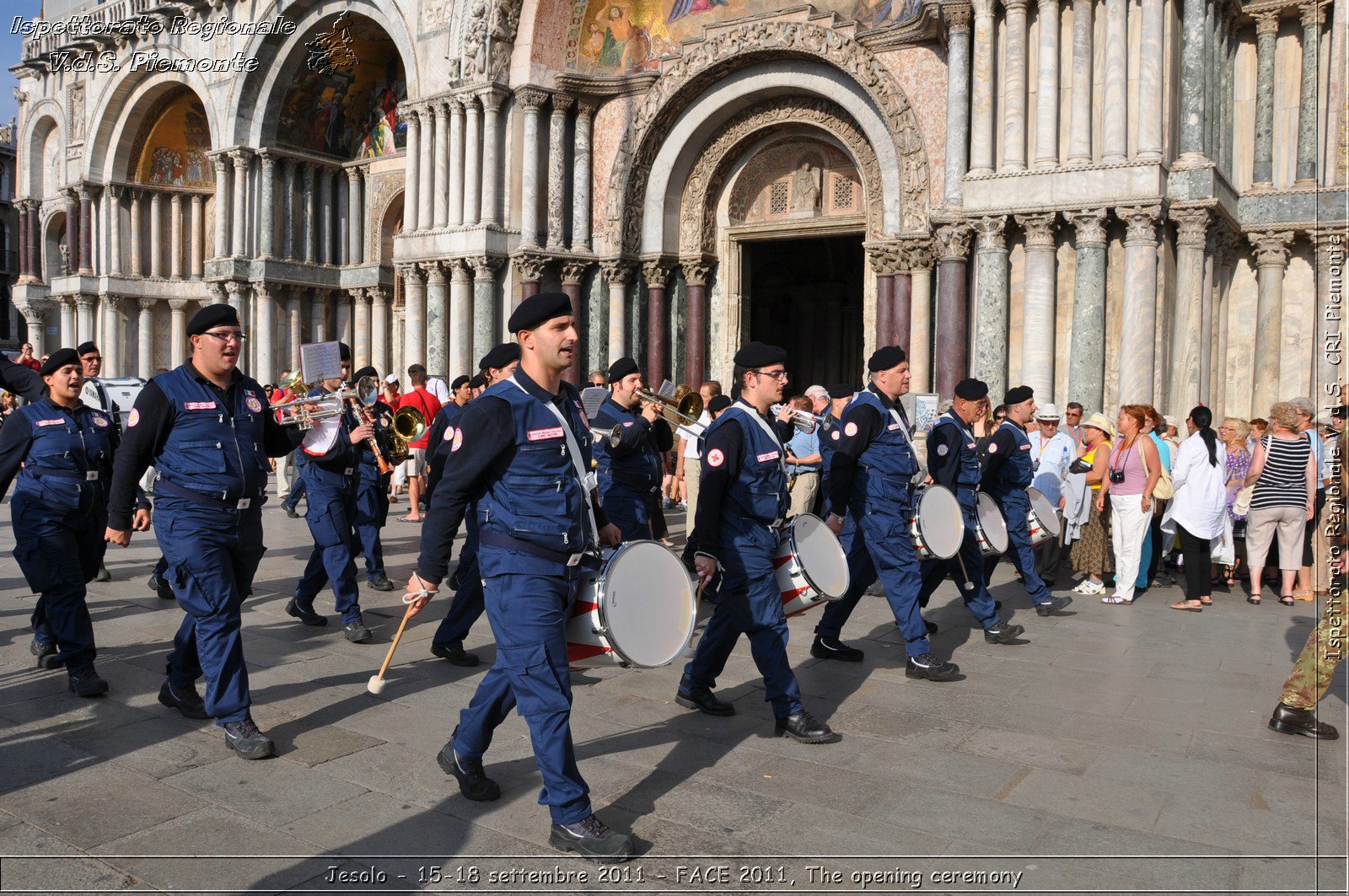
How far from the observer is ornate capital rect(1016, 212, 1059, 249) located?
41.8 ft

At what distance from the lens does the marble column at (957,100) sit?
44.3 feet

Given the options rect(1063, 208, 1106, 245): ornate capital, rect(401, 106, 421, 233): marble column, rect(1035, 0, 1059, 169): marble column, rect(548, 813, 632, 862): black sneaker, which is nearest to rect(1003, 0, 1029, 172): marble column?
rect(1035, 0, 1059, 169): marble column

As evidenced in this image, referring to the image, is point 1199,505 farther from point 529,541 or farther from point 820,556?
point 529,541

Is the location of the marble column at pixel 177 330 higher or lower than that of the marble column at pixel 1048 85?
lower

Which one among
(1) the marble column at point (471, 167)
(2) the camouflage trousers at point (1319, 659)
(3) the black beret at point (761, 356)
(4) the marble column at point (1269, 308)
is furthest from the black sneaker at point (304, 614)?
(4) the marble column at point (1269, 308)

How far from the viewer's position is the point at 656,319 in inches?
719

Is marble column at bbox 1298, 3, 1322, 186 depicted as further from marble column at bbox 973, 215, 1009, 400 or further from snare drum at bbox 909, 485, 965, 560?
snare drum at bbox 909, 485, 965, 560

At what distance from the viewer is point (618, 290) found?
18094 mm

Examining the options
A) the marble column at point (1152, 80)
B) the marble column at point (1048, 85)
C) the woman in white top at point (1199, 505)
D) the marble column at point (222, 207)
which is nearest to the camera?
the woman in white top at point (1199, 505)

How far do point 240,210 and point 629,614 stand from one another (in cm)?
2324

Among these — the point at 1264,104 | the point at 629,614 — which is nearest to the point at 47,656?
the point at 629,614

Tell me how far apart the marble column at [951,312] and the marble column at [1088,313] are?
1.52 m

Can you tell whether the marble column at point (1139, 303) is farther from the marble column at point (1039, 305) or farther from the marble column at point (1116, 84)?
the marble column at point (1039, 305)

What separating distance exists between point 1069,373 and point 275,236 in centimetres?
1877
